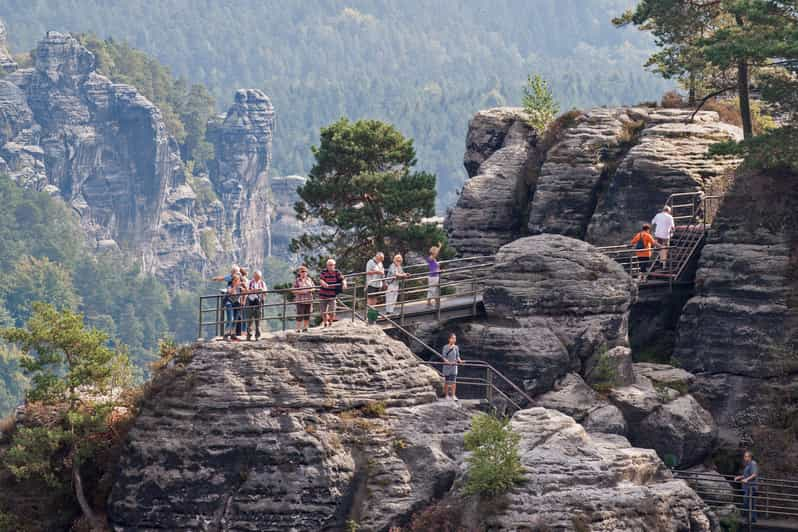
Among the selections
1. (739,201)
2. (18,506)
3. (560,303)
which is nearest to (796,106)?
(739,201)

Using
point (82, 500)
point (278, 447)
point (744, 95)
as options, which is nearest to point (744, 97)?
point (744, 95)

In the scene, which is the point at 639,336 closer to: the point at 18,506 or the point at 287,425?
the point at 287,425

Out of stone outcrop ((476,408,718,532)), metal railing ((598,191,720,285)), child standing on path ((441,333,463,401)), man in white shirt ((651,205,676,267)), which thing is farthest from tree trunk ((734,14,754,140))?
stone outcrop ((476,408,718,532))

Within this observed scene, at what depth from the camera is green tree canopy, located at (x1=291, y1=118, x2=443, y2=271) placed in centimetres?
5038

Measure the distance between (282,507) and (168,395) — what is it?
141 inches

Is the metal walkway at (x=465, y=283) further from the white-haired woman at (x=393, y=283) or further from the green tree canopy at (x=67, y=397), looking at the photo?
the green tree canopy at (x=67, y=397)

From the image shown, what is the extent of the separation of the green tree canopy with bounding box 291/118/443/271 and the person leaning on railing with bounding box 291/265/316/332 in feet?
44.6

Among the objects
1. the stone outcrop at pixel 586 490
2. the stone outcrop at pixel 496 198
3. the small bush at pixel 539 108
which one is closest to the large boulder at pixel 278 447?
the stone outcrop at pixel 586 490

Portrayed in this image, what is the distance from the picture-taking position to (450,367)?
3594 centimetres

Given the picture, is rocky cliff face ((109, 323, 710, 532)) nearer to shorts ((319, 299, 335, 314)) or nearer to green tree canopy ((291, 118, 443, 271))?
shorts ((319, 299, 335, 314))

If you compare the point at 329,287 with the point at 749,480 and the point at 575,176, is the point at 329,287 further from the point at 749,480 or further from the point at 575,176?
the point at 575,176

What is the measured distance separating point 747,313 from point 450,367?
1018cm

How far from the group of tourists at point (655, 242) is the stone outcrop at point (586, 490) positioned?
431 inches

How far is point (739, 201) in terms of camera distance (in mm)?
43406
